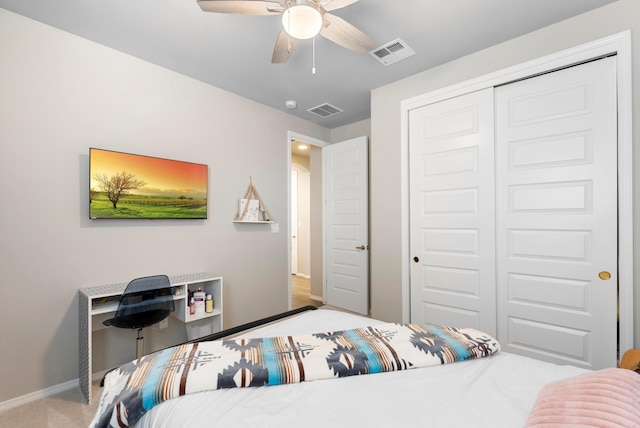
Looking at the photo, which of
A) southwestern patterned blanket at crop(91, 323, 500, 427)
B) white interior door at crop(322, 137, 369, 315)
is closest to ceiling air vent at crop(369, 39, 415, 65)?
white interior door at crop(322, 137, 369, 315)

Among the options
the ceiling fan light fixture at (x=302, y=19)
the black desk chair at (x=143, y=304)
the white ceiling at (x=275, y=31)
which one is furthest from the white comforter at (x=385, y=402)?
the white ceiling at (x=275, y=31)

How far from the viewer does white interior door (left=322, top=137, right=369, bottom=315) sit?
383cm

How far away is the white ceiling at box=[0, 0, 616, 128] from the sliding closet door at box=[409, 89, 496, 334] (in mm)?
507

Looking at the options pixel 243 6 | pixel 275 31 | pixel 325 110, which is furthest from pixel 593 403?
pixel 325 110

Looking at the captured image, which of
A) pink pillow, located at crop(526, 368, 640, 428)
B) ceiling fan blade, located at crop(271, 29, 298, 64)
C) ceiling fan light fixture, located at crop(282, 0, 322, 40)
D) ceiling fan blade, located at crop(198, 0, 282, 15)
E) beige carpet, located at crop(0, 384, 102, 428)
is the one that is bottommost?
beige carpet, located at crop(0, 384, 102, 428)

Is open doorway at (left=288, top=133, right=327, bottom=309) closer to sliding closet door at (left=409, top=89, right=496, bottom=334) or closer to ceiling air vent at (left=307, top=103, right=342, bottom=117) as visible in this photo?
ceiling air vent at (left=307, top=103, right=342, bottom=117)

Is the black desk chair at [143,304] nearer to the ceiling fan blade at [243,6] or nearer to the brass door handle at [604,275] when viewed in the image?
the ceiling fan blade at [243,6]

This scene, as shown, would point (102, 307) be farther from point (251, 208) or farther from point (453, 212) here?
point (453, 212)

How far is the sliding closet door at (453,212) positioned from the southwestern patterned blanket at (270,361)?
122 centimetres

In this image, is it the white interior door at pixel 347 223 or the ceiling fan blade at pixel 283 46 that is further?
the white interior door at pixel 347 223

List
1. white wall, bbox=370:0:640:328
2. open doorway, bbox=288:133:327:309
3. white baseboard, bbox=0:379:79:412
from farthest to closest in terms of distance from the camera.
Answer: open doorway, bbox=288:133:327:309, white wall, bbox=370:0:640:328, white baseboard, bbox=0:379:79:412

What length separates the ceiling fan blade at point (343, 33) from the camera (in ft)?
5.39

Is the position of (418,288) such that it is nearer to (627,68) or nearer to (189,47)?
(627,68)

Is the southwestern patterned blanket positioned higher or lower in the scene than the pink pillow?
lower
